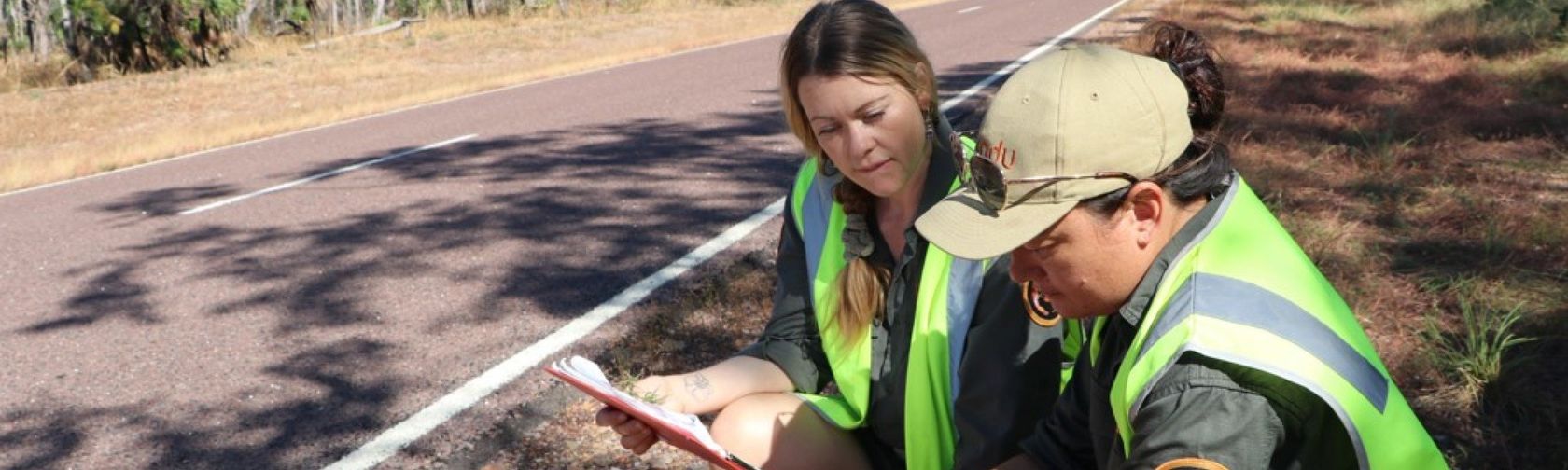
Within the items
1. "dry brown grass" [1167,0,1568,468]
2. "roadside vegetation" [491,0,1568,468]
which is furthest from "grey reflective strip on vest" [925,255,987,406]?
"dry brown grass" [1167,0,1568,468]

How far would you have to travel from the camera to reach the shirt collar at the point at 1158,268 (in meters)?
1.86

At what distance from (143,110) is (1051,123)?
16642mm

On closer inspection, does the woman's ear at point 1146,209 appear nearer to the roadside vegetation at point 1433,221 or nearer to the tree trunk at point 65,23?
the roadside vegetation at point 1433,221

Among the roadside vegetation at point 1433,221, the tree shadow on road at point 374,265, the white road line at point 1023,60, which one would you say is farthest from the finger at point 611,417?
the white road line at point 1023,60

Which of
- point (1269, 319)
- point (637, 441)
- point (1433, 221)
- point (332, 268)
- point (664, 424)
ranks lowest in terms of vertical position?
point (332, 268)

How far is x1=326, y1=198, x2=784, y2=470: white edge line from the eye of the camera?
404 centimetres

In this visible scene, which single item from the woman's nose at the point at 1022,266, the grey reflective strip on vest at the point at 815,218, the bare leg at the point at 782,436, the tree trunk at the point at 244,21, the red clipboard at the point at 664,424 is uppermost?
the woman's nose at the point at 1022,266

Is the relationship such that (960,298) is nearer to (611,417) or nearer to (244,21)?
(611,417)

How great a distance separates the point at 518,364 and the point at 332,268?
7.06ft

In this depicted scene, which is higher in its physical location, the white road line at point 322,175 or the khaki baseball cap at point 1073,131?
the khaki baseball cap at point 1073,131

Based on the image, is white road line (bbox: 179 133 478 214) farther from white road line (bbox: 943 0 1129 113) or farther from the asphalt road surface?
white road line (bbox: 943 0 1129 113)

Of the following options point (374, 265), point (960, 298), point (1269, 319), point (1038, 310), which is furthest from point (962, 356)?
point (374, 265)

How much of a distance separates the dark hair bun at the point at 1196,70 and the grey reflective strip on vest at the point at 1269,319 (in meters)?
0.31

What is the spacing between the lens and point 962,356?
253cm
